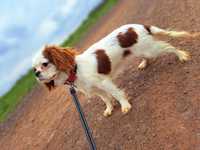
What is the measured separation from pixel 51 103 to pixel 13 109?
2.82 m

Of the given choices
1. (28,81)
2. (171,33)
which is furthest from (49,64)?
(28,81)

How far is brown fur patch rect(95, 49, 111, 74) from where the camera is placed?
7.47 metres

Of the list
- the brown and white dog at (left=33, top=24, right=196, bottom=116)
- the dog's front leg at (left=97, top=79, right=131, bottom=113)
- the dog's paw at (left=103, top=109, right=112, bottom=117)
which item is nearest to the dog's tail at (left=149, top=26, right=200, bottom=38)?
the brown and white dog at (left=33, top=24, right=196, bottom=116)

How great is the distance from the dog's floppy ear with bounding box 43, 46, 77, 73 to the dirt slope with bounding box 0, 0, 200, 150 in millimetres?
1107

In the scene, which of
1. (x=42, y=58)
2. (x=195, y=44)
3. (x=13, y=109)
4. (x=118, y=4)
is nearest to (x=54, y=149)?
(x=42, y=58)

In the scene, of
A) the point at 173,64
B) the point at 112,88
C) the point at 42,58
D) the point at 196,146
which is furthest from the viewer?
the point at 173,64

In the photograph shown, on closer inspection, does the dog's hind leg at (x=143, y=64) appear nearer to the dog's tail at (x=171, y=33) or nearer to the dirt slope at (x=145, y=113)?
the dirt slope at (x=145, y=113)

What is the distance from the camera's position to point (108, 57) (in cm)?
754

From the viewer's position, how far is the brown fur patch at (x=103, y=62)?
747 centimetres

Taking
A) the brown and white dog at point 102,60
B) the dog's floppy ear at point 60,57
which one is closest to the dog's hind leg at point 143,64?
the brown and white dog at point 102,60

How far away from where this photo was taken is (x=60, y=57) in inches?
277

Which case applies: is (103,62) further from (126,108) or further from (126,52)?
(126,108)

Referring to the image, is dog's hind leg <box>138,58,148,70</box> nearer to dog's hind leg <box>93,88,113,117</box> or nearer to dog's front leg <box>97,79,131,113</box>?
dog's hind leg <box>93,88,113,117</box>

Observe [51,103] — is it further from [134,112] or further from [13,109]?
[134,112]
